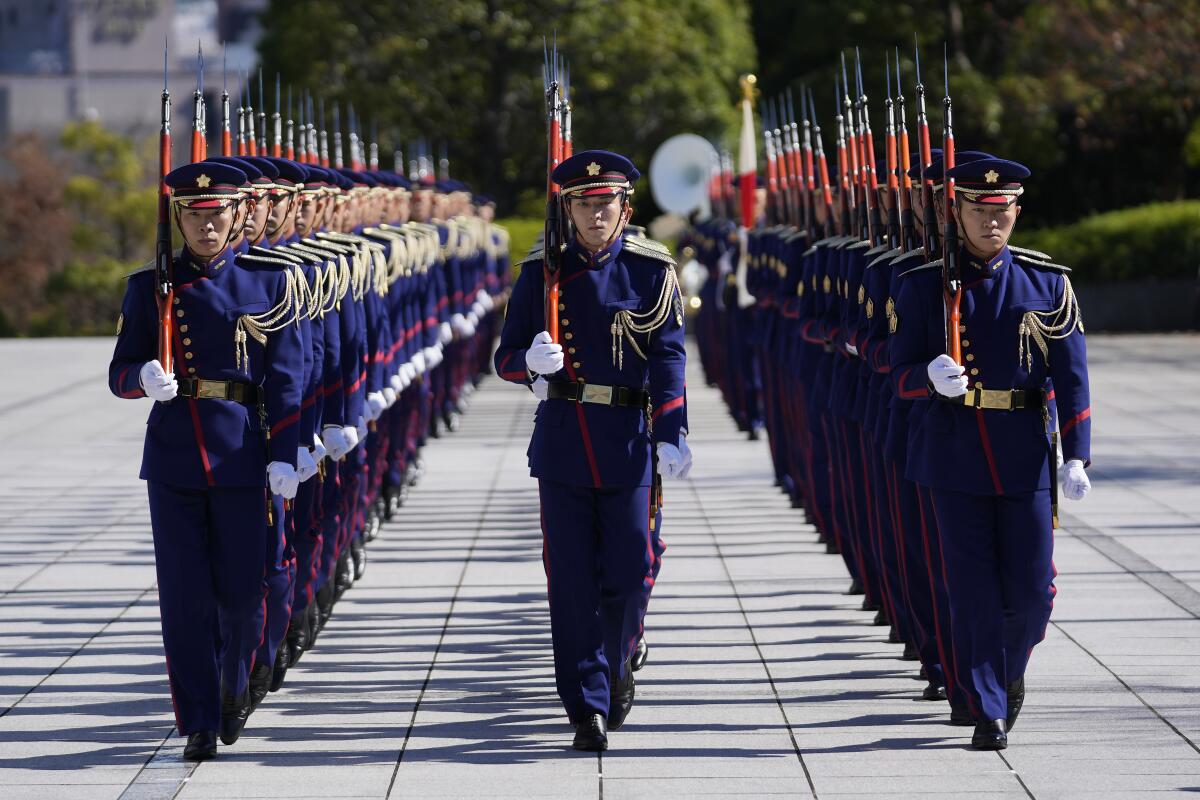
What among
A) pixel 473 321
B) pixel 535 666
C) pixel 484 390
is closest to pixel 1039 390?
pixel 535 666

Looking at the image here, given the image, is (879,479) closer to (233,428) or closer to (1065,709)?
(1065,709)

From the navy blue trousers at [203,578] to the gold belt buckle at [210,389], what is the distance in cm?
28

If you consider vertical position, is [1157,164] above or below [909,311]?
above

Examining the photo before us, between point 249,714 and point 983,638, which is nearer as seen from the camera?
point 983,638

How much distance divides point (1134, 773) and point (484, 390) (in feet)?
48.4

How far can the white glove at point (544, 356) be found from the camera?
6.28 m

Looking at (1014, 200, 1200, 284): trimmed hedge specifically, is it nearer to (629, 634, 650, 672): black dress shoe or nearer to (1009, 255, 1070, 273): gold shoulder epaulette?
(629, 634, 650, 672): black dress shoe

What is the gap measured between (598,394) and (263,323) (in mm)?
Answer: 1028

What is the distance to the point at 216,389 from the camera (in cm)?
624

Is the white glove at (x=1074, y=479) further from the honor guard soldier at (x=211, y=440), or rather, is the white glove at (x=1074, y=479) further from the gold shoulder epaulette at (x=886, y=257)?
the honor guard soldier at (x=211, y=440)

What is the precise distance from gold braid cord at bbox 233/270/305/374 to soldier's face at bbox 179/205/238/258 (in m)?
0.22

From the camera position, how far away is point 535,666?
747 cm

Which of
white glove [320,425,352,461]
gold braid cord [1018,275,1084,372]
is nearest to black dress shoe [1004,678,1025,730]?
gold braid cord [1018,275,1084,372]

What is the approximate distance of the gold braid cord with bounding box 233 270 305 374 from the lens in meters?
6.27
